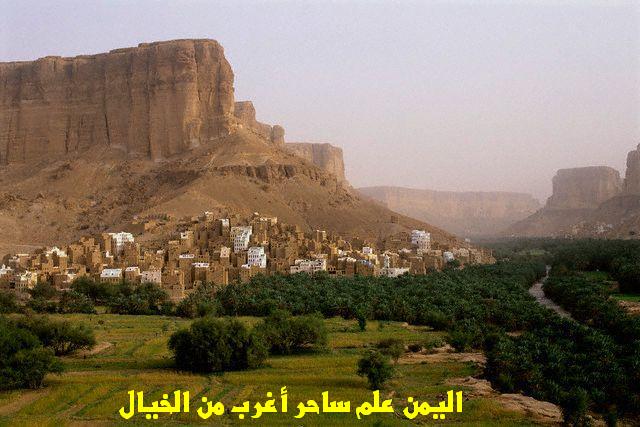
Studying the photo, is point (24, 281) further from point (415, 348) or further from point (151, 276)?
point (415, 348)

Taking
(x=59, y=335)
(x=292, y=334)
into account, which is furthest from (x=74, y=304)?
(x=292, y=334)

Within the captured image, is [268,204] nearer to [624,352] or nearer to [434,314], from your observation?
[434,314]

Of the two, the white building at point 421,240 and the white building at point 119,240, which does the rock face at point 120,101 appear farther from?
the white building at point 421,240

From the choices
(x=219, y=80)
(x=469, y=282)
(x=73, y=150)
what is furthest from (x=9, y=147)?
(x=469, y=282)

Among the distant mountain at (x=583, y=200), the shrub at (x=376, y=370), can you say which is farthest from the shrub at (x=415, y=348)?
the distant mountain at (x=583, y=200)

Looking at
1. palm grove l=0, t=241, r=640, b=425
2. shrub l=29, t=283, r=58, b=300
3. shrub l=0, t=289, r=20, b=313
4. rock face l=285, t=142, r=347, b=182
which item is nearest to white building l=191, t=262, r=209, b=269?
palm grove l=0, t=241, r=640, b=425
